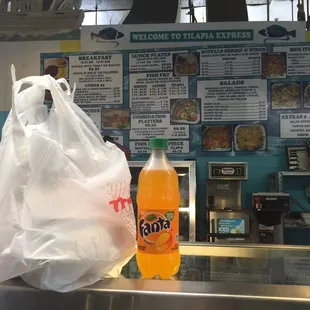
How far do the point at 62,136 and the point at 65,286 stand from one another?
0.27m

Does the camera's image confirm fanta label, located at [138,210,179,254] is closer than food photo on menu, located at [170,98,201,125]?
Yes

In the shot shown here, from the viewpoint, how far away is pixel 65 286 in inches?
27.5

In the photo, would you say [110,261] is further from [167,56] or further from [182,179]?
[167,56]

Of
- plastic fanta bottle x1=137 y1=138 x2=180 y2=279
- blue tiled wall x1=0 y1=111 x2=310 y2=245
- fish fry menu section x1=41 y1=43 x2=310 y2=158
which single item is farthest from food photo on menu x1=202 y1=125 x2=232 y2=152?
plastic fanta bottle x1=137 y1=138 x2=180 y2=279

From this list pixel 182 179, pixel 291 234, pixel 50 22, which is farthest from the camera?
pixel 291 234

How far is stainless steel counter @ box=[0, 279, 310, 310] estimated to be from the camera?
643 mm

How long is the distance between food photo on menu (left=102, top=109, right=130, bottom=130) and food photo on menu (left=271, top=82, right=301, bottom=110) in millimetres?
1405

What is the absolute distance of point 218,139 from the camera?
155 inches

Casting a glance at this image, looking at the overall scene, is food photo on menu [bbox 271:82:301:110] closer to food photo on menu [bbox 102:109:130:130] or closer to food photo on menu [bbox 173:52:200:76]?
food photo on menu [bbox 173:52:200:76]

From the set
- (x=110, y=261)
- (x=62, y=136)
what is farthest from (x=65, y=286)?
(x=62, y=136)

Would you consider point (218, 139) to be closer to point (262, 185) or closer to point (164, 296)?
point (262, 185)

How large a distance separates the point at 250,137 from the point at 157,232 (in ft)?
10.7

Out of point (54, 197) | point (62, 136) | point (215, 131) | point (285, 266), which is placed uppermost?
point (215, 131)

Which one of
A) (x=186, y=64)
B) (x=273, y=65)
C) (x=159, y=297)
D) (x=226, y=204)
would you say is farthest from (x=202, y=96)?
(x=159, y=297)
